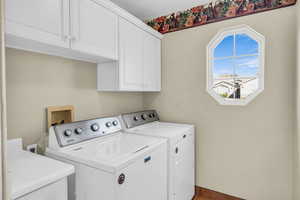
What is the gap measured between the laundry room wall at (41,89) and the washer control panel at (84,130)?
0.25 meters

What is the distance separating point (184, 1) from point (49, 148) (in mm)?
2115

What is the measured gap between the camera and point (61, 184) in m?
0.92

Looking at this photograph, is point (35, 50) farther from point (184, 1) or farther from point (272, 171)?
point (272, 171)

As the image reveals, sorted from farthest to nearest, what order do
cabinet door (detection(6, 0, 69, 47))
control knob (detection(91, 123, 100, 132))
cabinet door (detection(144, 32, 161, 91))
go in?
cabinet door (detection(144, 32, 161, 91)) → control knob (detection(91, 123, 100, 132)) → cabinet door (detection(6, 0, 69, 47))

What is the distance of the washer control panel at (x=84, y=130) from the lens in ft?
4.15

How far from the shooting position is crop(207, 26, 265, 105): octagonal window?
1842 mm

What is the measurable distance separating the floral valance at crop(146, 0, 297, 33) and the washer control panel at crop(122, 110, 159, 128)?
48.0 inches

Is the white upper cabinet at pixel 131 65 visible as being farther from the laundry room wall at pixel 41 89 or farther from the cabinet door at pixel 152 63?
the laundry room wall at pixel 41 89

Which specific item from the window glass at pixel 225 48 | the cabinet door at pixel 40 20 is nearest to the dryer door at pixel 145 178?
the cabinet door at pixel 40 20

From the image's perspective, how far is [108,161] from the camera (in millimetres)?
1023

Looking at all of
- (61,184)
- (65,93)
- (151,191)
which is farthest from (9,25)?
(151,191)

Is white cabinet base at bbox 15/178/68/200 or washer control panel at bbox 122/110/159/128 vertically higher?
washer control panel at bbox 122/110/159/128

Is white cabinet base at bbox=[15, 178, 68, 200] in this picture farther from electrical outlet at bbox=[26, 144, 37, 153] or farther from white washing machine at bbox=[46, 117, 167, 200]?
electrical outlet at bbox=[26, 144, 37, 153]

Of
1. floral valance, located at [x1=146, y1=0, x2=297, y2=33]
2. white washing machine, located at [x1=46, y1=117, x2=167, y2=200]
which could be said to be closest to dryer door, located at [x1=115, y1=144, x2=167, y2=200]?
Answer: white washing machine, located at [x1=46, y1=117, x2=167, y2=200]
